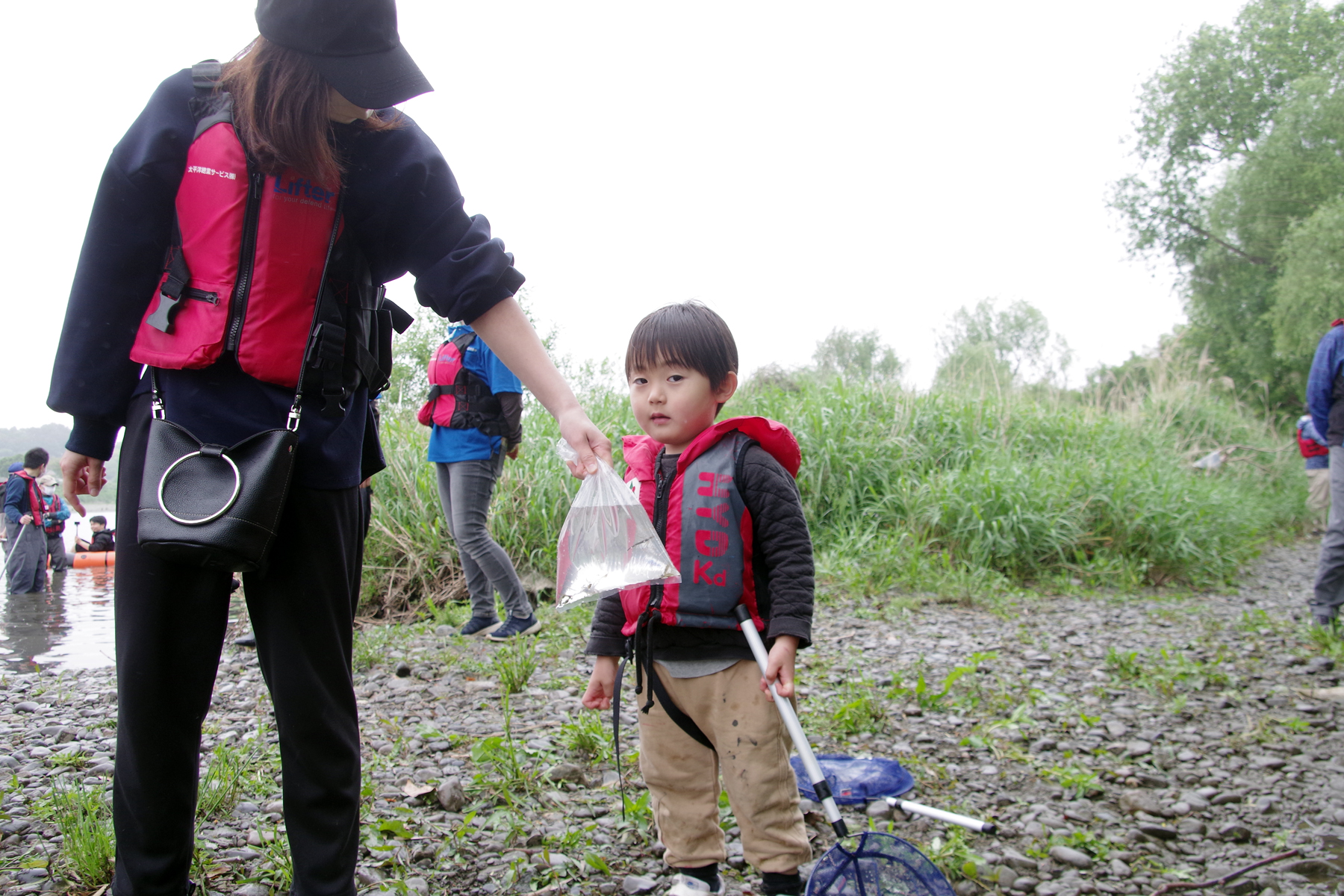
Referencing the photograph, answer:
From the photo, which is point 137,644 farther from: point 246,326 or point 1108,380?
point 1108,380

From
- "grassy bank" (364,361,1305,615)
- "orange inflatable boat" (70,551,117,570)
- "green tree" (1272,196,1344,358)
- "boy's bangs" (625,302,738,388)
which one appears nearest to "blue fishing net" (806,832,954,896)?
"boy's bangs" (625,302,738,388)

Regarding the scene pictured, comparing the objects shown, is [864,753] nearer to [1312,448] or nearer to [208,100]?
[208,100]

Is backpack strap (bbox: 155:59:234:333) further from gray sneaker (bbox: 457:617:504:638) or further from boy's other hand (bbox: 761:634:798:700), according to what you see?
gray sneaker (bbox: 457:617:504:638)

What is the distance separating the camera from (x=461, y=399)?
4906 mm

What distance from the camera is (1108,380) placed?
45.6 ft

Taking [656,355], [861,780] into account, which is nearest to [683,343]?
[656,355]

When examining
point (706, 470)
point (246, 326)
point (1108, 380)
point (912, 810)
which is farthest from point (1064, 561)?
point (1108, 380)

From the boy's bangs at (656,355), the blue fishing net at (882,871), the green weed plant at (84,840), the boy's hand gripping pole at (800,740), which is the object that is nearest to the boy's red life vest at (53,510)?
the green weed plant at (84,840)

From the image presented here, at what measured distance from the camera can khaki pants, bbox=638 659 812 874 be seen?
1.90 meters

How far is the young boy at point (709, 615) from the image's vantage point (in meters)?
1.91

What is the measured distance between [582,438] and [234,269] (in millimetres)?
721

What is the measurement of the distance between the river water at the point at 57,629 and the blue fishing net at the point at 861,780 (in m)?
Result: 4.25

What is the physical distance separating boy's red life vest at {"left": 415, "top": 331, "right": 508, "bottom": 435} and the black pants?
3.24 metres

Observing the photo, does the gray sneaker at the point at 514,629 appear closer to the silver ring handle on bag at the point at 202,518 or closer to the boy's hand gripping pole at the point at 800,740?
the boy's hand gripping pole at the point at 800,740
